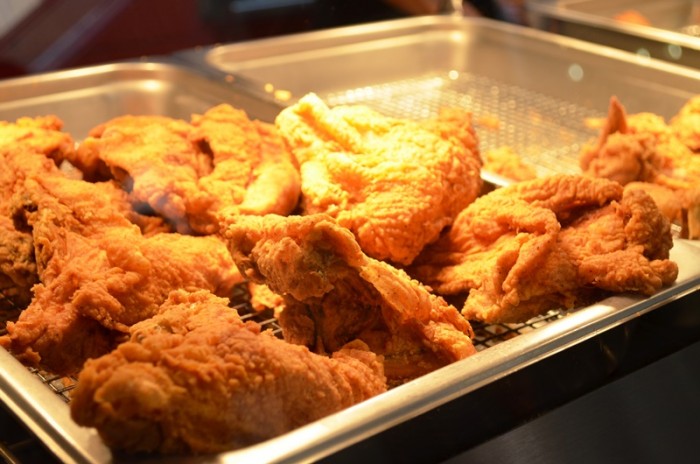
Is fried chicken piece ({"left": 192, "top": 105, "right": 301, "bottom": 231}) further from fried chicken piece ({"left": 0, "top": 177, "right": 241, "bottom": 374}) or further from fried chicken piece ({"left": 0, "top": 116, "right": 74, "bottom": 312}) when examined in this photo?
fried chicken piece ({"left": 0, "top": 116, "right": 74, "bottom": 312})

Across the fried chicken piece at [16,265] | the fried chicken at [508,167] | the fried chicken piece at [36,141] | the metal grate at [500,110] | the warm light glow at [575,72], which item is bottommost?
the metal grate at [500,110]

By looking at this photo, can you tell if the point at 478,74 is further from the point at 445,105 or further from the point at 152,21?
the point at 152,21

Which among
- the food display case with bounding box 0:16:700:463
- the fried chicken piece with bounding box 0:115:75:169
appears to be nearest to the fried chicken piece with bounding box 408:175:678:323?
the food display case with bounding box 0:16:700:463

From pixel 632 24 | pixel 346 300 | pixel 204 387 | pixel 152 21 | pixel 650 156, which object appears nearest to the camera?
pixel 204 387

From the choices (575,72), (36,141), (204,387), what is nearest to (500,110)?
(575,72)

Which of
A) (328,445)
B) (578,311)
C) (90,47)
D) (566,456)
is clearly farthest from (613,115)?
(90,47)

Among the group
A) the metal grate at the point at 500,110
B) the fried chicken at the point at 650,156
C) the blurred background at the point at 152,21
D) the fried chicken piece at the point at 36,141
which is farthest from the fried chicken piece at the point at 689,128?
the fried chicken piece at the point at 36,141

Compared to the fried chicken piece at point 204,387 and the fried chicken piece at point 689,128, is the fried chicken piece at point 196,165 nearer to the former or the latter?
the fried chicken piece at point 204,387
